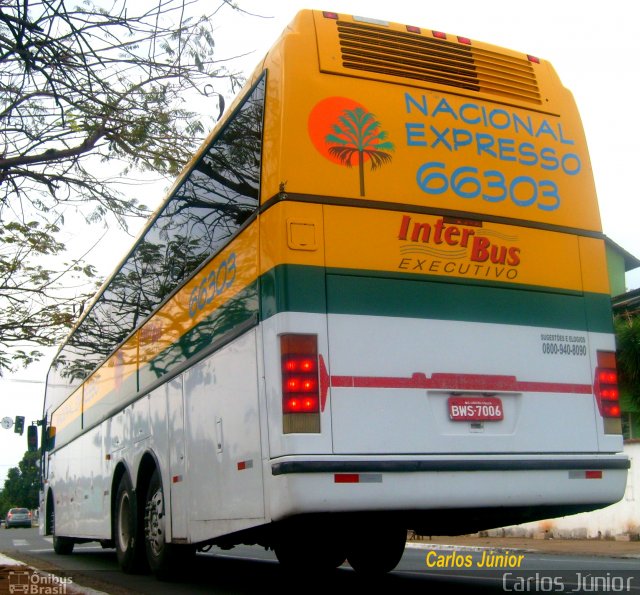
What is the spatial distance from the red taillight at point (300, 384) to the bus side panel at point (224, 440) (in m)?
0.42

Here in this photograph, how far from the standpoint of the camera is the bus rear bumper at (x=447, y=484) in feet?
18.6

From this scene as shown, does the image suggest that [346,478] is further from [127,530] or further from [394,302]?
[127,530]

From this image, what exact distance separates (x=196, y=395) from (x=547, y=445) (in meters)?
3.01

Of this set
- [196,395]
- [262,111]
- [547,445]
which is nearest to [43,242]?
[196,395]

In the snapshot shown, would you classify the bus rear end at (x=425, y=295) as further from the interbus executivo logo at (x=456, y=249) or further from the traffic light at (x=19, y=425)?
the traffic light at (x=19, y=425)

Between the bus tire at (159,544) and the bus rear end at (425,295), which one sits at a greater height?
the bus rear end at (425,295)

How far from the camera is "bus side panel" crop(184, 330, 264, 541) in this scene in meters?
6.27

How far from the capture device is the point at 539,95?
7438 mm

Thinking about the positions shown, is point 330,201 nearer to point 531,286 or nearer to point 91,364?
point 531,286

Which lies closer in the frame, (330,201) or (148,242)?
(330,201)

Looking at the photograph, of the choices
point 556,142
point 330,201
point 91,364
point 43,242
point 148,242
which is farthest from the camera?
point 43,242

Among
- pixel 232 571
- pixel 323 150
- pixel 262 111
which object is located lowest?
pixel 232 571

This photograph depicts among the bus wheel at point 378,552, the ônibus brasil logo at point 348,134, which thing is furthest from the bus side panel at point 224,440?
the bus wheel at point 378,552

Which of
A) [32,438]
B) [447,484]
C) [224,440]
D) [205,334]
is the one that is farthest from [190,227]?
[32,438]
